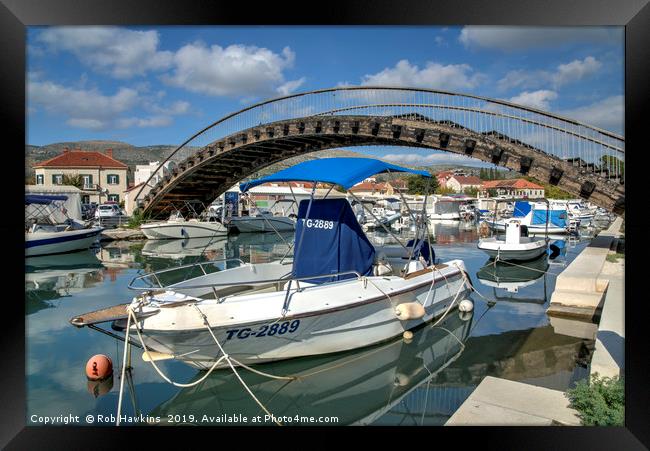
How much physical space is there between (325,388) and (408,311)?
74.7 inches

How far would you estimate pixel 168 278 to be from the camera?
13.9 metres

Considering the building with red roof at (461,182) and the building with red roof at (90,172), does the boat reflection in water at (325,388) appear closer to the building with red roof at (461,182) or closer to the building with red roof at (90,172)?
the building with red roof at (90,172)

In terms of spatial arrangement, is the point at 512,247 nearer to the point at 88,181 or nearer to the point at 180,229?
the point at 180,229

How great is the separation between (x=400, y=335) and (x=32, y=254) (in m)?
16.8

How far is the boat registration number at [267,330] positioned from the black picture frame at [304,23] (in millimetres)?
1534

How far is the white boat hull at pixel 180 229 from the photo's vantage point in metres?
25.9

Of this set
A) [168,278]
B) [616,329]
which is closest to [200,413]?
[616,329]

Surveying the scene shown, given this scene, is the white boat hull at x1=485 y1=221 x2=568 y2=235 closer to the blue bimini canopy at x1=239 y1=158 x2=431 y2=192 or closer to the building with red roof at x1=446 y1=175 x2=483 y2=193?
the blue bimini canopy at x1=239 y1=158 x2=431 y2=192

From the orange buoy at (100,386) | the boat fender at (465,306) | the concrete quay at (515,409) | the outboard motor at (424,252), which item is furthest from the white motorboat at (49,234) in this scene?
the concrete quay at (515,409)

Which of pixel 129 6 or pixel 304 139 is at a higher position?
pixel 304 139

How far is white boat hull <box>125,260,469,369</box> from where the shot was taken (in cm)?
548

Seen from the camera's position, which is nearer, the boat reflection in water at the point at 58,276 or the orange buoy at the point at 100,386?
the orange buoy at the point at 100,386

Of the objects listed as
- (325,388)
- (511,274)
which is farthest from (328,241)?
(511,274)
